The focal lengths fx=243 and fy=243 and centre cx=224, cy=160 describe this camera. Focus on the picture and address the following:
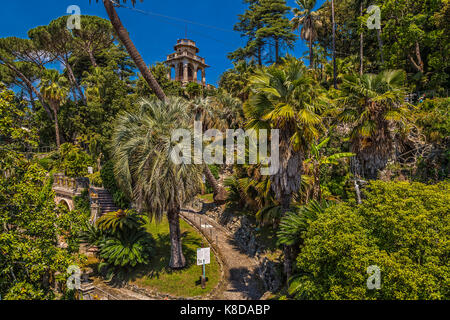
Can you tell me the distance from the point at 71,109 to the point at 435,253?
148 feet

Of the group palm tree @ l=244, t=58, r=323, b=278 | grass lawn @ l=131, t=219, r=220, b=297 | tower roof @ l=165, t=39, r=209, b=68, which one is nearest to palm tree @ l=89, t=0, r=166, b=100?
palm tree @ l=244, t=58, r=323, b=278

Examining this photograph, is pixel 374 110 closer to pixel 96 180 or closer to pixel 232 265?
pixel 232 265

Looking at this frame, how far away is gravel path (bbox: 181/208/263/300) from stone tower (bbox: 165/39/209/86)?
34638 millimetres

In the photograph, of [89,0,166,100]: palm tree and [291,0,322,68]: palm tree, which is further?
[291,0,322,68]: palm tree

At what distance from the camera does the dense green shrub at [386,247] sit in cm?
630

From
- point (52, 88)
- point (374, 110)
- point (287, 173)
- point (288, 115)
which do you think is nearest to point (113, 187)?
point (287, 173)

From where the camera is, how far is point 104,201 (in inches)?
952

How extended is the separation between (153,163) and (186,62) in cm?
4157

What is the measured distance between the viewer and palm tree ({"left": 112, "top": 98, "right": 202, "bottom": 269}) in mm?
12844

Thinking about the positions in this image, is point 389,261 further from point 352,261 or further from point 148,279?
point 148,279

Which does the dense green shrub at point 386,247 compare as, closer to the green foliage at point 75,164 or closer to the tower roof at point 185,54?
the green foliage at point 75,164

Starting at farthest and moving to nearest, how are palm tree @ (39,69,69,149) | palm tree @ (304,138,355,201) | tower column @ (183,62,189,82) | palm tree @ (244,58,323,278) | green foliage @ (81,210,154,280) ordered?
1. tower column @ (183,62,189,82)
2. palm tree @ (39,69,69,149)
3. green foliage @ (81,210,154,280)
4. palm tree @ (304,138,355,201)
5. palm tree @ (244,58,323,278)

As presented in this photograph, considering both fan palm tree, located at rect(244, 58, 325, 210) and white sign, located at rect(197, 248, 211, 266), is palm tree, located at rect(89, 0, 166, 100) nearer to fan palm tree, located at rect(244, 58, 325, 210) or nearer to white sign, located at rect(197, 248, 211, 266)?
fan palm tree, located at rect(244, 58, 325, 210)

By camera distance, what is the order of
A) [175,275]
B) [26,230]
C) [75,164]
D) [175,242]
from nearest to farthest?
[26,230] → [175,275] → [175,242] → [75,164]
